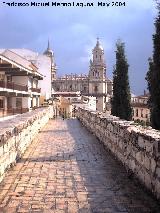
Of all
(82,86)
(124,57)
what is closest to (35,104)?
(124,57)

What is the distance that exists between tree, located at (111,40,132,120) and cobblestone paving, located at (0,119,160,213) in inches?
1121

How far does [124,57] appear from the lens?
39812 mm

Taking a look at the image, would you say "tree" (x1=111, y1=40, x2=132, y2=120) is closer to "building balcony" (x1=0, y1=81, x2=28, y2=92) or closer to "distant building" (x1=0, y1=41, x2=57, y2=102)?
"building balcony" (x1=0, y1=81, x2=28, y2=92)

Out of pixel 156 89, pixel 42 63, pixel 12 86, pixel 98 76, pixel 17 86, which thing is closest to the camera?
pixel 156 89

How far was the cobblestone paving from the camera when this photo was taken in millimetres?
5375

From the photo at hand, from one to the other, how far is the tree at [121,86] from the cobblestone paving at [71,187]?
93.4 ft

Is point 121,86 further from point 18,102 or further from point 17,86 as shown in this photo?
point 18,102

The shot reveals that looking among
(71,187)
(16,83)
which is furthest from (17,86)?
(71,187)

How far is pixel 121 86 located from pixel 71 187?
1314 inches

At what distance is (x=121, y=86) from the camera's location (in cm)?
3941

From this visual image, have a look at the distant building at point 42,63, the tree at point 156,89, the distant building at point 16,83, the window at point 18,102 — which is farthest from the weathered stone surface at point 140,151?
the distant building at point 42,63

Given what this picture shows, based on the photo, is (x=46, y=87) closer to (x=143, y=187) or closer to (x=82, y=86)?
(x=143, y=187)

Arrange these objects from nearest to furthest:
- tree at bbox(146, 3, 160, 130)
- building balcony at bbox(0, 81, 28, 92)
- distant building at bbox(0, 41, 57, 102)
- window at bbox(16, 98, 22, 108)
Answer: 1. tree at bbox(146, 3, 160, 130)
2. building balcony at bbox(0, 81, 28, 92)
3. window at bbox(16, 98, 22, 108)
4. distant building at bbox(0, 41, 57, 102)

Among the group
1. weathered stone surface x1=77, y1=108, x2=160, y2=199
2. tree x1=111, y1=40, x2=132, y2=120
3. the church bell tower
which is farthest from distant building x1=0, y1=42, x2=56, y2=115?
the church bell tower
